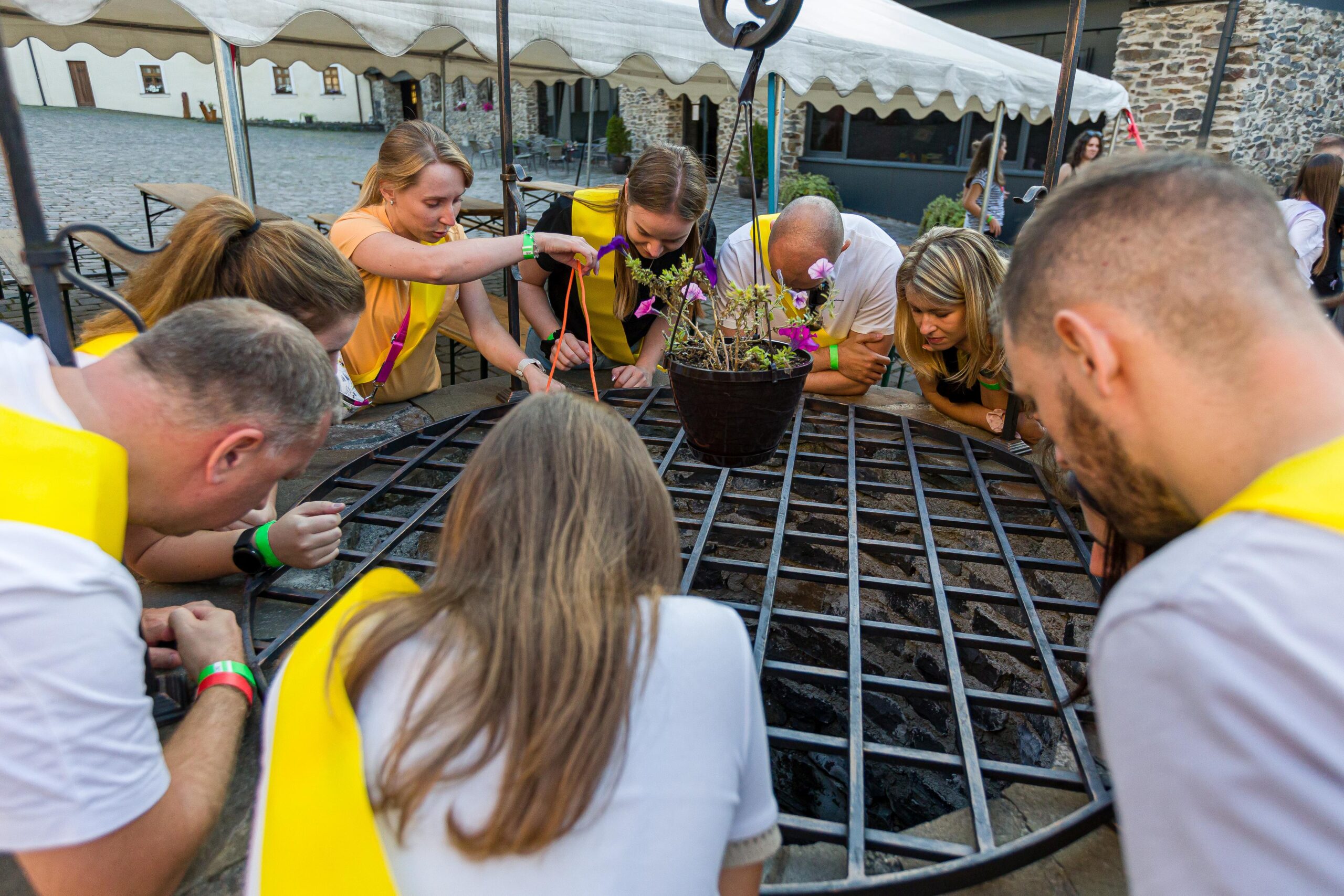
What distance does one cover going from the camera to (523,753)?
78 centimetres

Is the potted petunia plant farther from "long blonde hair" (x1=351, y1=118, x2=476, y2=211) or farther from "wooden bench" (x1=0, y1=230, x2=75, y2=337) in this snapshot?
"wooden bench" (x1=0, y1=230, x2=75, y2=337)

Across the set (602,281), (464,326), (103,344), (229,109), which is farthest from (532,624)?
(229,109)

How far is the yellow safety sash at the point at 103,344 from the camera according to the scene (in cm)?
150

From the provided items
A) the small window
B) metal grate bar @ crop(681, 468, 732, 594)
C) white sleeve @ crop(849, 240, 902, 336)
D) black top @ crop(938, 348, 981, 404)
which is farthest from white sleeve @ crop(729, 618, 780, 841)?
the small window

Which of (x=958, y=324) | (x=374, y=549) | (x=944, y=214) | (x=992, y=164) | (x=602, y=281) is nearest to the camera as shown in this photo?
(x=374, y=549)

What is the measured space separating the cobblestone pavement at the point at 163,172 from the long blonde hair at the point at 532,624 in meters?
4.68

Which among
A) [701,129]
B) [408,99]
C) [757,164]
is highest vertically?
[408,99]

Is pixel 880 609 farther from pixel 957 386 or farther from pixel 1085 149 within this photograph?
pixel 1085 149

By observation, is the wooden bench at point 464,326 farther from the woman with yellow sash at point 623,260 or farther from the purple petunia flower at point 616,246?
the purple petunia flower at point 616,246

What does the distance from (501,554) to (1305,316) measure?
858 mm

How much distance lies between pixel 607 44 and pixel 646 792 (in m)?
4.07

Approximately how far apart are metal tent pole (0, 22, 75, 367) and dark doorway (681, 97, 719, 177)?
16.4 m

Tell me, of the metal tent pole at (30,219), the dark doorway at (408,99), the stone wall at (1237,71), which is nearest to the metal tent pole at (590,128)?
the metal tent pole at (30,219)

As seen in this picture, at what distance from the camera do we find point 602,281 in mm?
3195
